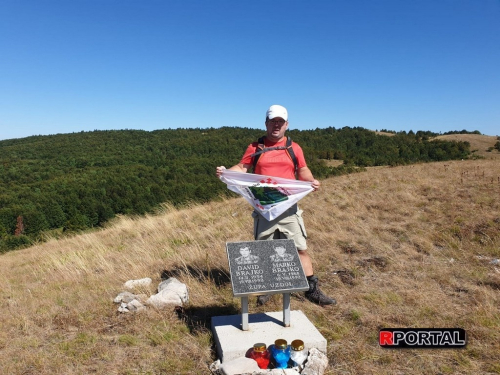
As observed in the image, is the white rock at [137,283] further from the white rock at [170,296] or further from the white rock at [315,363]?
the white rock at [315,363]

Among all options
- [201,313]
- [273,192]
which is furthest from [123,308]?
[273,192]

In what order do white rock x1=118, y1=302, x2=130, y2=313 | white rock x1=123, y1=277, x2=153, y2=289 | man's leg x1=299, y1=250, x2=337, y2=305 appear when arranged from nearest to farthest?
man's leg x1=299, y1=250, x2=337, y2=305
white rock x1=118, y1=302, x2=130, y2=313
white rock x1=123, y1=277, x2=153, y2=289

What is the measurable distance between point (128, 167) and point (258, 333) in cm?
7360

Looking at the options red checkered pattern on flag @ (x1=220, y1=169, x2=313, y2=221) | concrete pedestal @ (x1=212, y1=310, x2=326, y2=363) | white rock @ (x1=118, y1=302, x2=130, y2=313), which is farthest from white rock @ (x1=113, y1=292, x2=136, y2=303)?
red checkered pattern on flag @ (x1=220, y1=169, x2=313, y2=221)

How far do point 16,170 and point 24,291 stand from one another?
84.3 m

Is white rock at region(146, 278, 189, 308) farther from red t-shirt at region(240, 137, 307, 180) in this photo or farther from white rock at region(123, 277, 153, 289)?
red t-shirt at region(240, 137, 307, 180)

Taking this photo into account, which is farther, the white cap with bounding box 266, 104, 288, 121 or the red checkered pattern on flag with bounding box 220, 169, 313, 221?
the red checkered pattern on flag with bounding box 220, 169, 313, 221

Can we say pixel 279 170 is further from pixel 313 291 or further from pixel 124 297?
pixel 124 297

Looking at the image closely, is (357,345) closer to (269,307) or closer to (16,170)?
(269,307)

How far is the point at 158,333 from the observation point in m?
3.48

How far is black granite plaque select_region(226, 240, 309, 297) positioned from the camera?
3152mm

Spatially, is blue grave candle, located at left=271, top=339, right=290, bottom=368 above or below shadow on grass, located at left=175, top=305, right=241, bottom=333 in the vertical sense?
above

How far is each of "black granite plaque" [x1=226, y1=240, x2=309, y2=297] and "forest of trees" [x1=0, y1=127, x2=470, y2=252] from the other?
17.0m

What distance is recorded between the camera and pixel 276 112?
3.56m
